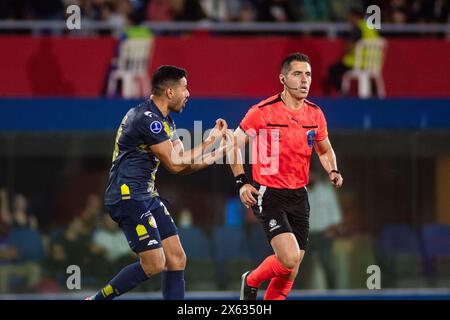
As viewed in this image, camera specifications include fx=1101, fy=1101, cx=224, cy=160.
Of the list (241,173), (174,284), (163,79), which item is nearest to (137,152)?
(163,79)

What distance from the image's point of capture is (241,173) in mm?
10312

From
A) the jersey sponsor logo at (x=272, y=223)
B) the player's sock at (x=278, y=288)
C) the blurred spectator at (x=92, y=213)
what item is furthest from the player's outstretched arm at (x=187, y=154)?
the blurred spectator at (x=92, y=213)

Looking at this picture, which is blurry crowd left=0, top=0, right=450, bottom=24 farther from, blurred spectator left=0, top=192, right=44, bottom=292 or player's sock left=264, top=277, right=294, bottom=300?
player's sock left=264, top=277, right=294, bottom=300

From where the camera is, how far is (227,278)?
16.6m

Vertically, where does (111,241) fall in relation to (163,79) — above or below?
below

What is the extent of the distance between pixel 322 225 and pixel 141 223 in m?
7.27

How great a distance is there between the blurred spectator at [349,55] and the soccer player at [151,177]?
7.10m

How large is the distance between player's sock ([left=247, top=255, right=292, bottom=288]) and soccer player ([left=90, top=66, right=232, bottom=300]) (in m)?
0.79

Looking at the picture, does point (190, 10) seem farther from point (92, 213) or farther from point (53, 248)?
point (53, 248)

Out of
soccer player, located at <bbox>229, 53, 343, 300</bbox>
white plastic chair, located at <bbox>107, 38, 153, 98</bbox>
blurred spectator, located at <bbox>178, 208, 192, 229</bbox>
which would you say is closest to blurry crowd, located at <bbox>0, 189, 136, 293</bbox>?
blurred spectator, located at <bbox>178, 208, 192, 229</bbox>

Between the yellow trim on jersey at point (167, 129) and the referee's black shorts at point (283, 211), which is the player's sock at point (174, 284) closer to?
the referee's black shorts at point (283, 211)

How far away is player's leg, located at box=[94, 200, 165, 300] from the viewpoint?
32.3ft
